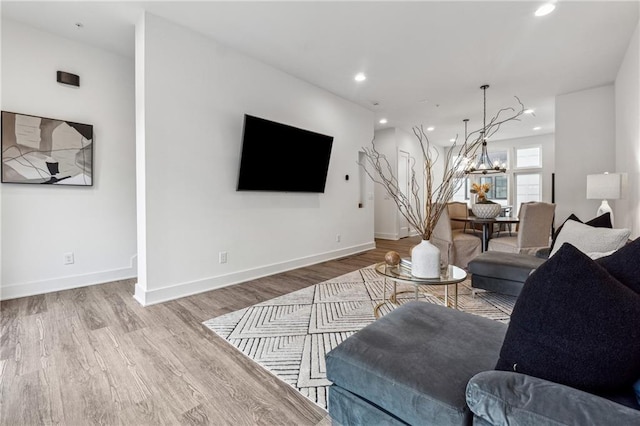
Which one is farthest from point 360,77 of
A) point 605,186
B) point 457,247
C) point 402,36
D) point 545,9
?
point 605,186

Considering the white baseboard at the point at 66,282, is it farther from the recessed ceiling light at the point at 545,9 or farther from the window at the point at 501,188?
A: the window at the point at 501,188

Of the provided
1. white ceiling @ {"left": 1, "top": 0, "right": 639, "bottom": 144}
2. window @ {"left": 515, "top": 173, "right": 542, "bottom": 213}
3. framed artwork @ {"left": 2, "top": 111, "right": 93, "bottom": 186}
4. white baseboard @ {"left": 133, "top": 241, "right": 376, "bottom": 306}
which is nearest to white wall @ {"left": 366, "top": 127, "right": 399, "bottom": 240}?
white ceiling @ {"left": 1, "top": 0, "right": 639, "bottom": 144}

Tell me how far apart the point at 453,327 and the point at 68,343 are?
255 centimetres

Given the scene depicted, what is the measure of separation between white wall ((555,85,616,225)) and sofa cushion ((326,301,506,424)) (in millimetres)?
4937

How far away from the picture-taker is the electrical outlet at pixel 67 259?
3193 mm

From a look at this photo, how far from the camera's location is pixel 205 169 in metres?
3.21

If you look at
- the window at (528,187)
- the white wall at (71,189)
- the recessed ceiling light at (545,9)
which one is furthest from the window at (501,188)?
the white wall at (71,189)

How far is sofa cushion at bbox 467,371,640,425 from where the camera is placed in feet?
2.23

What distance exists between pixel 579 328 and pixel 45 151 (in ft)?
14.2

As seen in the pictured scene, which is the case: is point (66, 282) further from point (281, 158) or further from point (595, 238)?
point (595, 238)

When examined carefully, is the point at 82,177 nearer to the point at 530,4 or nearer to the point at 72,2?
the point at 72,2

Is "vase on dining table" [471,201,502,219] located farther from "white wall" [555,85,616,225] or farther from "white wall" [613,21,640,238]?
"white wall" [555,85,616,225]

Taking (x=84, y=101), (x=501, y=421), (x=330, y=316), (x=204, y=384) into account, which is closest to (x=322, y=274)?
(x=330, y=316)

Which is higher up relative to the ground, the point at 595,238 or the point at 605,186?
the point at 605,186
